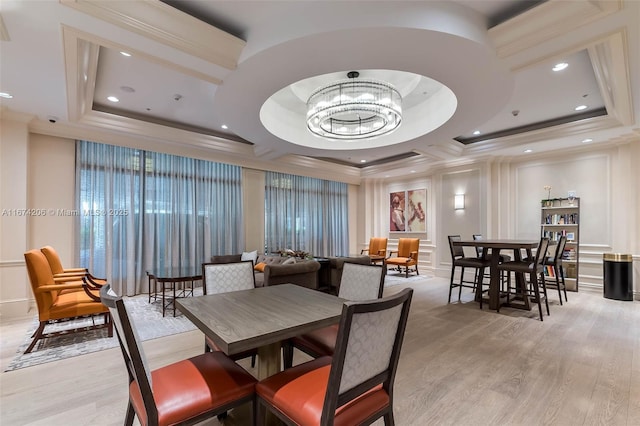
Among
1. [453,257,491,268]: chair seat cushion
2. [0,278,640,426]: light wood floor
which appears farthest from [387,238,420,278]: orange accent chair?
[0,278,640,426]: light wood floor

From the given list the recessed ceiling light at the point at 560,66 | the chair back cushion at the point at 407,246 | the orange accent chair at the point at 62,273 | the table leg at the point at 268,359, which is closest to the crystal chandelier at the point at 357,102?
the recessed ceiling light at the point at 560,66

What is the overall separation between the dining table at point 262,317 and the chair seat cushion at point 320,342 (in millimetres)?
226

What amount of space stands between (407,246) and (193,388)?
6.96 m

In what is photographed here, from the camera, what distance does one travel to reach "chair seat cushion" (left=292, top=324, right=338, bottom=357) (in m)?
1.93

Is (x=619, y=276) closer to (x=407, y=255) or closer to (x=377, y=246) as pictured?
(x=407, y=255)

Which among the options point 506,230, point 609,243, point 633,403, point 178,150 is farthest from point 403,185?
point 633,403

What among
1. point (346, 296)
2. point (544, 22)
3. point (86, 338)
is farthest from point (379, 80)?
point (86, 338)

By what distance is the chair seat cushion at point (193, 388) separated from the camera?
4.27ft

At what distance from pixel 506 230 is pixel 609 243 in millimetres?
1635

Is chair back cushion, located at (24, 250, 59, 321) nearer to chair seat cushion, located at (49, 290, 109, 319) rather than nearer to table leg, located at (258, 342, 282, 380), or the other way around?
chair seat cushion, located at (49, 290, 109, 319)

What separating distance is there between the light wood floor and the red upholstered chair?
60cm

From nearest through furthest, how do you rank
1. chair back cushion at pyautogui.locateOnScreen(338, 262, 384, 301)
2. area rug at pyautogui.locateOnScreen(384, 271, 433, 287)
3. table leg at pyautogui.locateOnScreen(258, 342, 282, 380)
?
table leg at pyautogui.locateOnScreen(258, 342, 282, 380), chair back cushion at pyautogui.locateOnScreen(338, 262, 384, 301), area rug at pyautogui.locateOnScreen(384, 271, 433, 287)

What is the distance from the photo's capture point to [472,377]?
7.95ft

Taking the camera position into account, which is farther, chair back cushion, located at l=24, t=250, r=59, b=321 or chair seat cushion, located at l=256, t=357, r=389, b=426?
chair back cushion, located at l=24, t=250, r=59, b=321
